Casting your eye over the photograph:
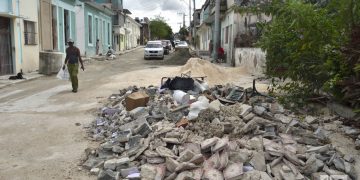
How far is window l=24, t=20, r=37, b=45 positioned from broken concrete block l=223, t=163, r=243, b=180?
16.0 m

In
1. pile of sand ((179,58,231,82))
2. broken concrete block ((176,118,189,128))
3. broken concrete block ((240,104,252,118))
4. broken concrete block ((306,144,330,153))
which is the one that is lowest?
broken concrete block ((306,144,330,153))

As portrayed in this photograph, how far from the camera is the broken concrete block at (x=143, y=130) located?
20.2ft

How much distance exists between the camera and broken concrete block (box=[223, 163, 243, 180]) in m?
4.50

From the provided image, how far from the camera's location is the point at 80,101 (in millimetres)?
10367

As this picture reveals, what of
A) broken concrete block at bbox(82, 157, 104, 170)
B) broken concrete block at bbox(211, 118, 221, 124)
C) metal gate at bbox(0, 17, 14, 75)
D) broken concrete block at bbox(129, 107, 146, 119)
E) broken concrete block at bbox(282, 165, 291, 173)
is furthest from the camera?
metal gate at bbox(0, 17, 14, 75)

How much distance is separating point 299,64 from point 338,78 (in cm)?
118

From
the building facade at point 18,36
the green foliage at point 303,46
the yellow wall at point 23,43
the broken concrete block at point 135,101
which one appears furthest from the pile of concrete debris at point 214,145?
the yellow wall at point 23,43

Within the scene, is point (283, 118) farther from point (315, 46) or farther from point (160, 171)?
point (160, 171)

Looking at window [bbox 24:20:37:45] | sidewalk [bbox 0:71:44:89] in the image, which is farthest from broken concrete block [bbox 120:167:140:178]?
window [bbox 24:20:37:45]

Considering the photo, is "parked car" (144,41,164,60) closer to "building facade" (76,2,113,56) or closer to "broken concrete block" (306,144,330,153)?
"building facade" (76,2,113,56)

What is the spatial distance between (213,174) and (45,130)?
4.07 meters

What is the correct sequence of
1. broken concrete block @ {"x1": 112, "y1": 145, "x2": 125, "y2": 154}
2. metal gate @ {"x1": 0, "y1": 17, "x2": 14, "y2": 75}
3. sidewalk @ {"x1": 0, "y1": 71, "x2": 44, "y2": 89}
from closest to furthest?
broken concrete block @ {"x1": 112, "y1": 145, "x2": 125, "y2": 154}
sidewalk @ {"x1": 0, "y1": 71, "x2": 44, "y2": 89}
metal gate @ {"x1": 0, "y1": 17, "x2": 14, "y2": 75}

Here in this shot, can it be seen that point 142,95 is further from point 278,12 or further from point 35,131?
point 278,12

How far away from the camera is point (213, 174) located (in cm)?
457
